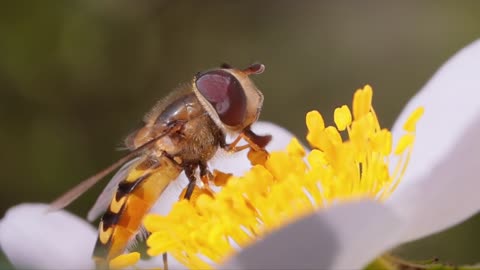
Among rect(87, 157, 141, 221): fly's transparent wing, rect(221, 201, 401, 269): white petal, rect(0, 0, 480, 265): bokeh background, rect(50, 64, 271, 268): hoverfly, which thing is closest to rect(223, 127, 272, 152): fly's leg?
rect(50, 64, 271, 268): hoverfly

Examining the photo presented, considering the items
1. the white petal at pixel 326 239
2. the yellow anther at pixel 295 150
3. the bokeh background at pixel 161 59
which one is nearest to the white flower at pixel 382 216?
the white petal at pixel 326 239

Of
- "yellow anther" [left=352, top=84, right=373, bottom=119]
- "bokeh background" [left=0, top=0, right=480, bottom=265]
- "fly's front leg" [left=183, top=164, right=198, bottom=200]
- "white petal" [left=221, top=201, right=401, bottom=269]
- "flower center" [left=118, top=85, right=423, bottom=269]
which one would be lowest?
"white petal" [left=221, top=201, right=401, bottom=269]

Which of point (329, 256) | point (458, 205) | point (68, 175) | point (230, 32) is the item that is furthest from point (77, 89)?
point (329, 256)

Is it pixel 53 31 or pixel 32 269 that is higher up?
pixel 53 31

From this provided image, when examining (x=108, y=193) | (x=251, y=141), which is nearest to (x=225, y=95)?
(x=251, y=141)

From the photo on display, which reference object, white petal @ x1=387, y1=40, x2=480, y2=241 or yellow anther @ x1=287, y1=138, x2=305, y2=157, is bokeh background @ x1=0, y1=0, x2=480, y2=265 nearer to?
white petal @ x1=387, y1=40, x2=480, y2=241

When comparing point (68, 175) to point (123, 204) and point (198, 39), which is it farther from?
point (123, 204)

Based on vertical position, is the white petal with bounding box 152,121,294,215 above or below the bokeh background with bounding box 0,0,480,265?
below
